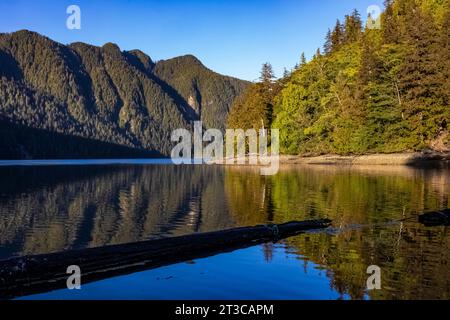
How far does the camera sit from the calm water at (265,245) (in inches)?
501

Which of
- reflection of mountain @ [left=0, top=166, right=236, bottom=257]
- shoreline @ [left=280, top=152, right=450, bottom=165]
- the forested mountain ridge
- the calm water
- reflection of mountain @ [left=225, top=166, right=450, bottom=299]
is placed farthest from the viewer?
the forested mountain ridge

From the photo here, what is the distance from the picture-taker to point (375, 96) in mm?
88375

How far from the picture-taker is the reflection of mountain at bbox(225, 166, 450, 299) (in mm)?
13102

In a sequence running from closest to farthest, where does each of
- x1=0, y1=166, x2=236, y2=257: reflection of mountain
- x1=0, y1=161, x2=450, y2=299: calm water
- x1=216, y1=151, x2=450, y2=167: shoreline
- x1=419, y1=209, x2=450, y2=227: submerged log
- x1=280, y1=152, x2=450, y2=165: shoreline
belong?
x1=0, y1=161, x2=450, y2=299: calm water
x1=0, y1=166, x2=236, y2=257: reflection of mountain
x1=419, y1=209, x2=450, y2=227: submerged log
x1=216, y1=151, x2=450, y2=167: shoreline
x1=280, y1=152, x2=450, y2=165: shoreline

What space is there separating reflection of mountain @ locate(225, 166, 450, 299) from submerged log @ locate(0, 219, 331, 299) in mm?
2301

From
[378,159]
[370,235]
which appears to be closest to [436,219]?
[370,235]

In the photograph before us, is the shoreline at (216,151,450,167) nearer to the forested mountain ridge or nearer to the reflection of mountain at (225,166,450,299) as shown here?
the forested mountain ridge

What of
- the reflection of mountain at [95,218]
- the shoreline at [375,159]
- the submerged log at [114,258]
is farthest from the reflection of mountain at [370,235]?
the shoreline at [375,159]

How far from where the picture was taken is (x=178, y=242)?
16641mm

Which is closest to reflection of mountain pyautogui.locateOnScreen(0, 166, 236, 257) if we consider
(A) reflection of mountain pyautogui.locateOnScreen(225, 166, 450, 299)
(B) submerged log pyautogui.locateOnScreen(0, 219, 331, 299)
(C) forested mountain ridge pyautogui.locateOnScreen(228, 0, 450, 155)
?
(A) reflection of mountain pyautogui.locateOnScreen(225, 166, 450, 299)

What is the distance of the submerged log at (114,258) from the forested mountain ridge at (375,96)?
69347 mm

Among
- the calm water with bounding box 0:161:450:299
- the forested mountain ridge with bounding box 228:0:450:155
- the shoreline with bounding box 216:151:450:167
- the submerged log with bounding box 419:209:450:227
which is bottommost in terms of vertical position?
the calm water with bounding box 0:161:450:299

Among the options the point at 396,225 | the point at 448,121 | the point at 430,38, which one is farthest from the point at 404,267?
the point at 430,38
